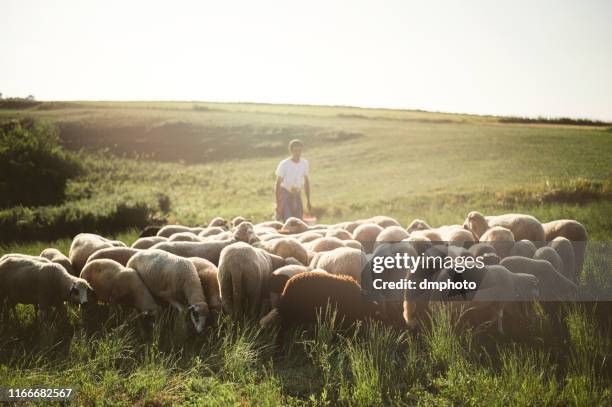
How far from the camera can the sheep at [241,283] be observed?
20.6 ft

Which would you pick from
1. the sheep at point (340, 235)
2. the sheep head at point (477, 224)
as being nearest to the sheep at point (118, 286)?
the sheep at point (340, 235)

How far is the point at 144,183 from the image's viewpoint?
1423 inches

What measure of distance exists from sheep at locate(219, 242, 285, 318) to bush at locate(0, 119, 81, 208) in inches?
721

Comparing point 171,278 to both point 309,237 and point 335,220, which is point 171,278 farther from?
point 335,220

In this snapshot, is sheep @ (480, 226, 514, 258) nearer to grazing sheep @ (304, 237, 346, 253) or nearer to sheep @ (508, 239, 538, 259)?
sheep @ (508, 239, 538, 259)

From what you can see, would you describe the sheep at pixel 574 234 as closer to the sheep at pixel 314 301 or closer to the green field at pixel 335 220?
the green field at pixel 335 220

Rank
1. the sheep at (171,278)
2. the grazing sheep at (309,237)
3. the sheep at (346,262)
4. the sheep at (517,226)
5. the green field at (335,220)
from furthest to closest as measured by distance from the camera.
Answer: the grazing sheep at (309,237), the sheep at (517,226), the sheep at (346,262), the sheep at (171,278), the green field at (335,220)

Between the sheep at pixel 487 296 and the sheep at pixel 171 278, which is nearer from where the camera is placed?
the sheep at pixel 487 296

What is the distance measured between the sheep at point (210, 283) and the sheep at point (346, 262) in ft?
5.14

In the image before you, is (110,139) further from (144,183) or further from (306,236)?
(306,236)

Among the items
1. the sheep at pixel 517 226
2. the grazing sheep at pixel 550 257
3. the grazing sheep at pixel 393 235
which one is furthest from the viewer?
the sheep at pixel 517 226

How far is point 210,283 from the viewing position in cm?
689

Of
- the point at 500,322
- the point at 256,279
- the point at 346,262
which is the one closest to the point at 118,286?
the point at 256,279

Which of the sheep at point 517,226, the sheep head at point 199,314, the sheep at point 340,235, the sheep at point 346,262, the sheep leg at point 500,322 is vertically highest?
the sheep at point 517,226
